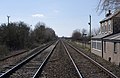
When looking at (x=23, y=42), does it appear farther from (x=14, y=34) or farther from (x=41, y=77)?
(x=41, y=77)

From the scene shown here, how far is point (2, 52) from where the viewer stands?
35062 millimetres

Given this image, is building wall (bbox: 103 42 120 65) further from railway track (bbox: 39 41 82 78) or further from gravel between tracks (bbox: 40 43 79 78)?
gravel between tracks (bbox: 40 43 79 78)

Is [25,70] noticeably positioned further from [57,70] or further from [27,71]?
[57,70]

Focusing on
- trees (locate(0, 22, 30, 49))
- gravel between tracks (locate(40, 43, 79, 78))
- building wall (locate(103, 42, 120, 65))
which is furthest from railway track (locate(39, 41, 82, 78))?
trees (locate(0, 22, 30, 49))

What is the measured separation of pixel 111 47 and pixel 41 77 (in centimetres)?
1426

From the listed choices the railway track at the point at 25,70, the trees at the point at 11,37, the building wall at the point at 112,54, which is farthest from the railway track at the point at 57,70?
the trees at the point at 11,37

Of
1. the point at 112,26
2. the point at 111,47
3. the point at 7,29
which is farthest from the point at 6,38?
the point at 111,47

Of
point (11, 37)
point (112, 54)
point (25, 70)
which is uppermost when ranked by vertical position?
point (11, 37)

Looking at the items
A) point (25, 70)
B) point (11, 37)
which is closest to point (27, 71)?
point (25, 70)

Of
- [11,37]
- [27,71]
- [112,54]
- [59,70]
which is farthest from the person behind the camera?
[11,37]

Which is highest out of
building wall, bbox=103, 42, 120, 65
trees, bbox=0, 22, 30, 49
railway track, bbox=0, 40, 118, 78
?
trees, bbox=0, 22, 30, 49

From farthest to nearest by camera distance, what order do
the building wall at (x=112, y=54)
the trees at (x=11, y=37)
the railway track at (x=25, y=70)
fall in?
the trees at (x=11, y=37) → the building wall at (x=112, y=54) → the railway track at (x=25, y=70)

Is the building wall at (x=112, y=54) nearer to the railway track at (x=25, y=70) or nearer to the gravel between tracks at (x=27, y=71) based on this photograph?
the railway track at (x=25, y=70)

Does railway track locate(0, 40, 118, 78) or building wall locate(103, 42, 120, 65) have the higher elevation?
building wall locate(103, 42, 120, 65)
